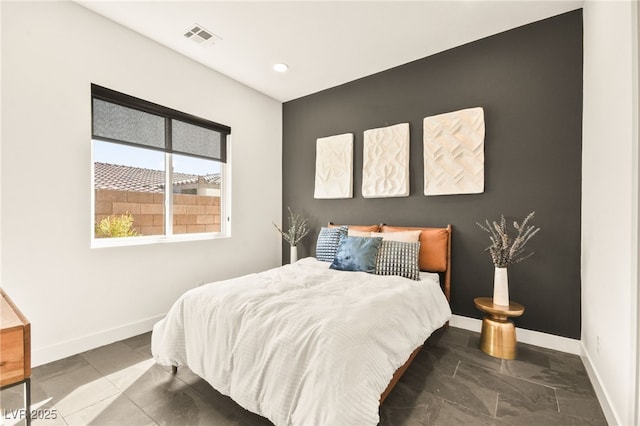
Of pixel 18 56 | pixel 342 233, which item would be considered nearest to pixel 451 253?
pixel 342 233

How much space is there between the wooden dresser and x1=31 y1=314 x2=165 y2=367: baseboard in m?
1.34

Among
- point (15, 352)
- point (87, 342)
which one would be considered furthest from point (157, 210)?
point (15, 352)

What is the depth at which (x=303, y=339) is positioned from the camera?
143 cm

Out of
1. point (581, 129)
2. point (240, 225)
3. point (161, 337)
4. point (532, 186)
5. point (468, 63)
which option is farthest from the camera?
point (240, 225)

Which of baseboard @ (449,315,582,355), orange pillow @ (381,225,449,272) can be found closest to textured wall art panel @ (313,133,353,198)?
orange pillow @ (381,225,449,272)

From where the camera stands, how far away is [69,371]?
2.12 meters

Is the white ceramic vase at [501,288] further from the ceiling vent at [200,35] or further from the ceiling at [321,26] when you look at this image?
the ceiling vent at [200,35]

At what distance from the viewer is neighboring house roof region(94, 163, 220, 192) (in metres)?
2.68

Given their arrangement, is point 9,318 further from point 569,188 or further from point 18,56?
point 569,188

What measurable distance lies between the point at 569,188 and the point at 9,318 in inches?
147

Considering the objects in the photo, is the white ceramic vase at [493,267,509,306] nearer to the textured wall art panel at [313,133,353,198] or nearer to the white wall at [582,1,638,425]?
the white wall at [582,1,638,425]

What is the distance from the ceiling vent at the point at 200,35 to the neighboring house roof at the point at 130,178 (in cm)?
139

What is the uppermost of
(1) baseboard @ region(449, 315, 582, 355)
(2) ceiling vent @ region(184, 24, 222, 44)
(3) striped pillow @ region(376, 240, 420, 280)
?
(2) ceiling vent @ region(184, 24, 222, 44)

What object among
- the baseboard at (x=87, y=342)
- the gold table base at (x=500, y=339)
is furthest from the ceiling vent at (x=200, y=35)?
the gold table base at (x=500, y=339)
